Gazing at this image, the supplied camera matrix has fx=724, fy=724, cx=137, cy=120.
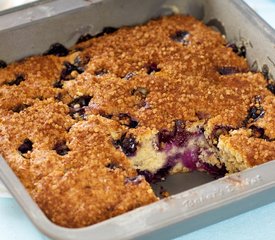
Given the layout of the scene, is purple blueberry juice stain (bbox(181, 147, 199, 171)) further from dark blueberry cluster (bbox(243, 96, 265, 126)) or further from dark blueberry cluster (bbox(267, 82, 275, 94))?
dark blueberry cluster (bbox(267, 82, 275, 94))

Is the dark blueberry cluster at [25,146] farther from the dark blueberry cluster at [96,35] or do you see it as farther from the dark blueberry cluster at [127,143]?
the dark blueberry cluster at [96,35]

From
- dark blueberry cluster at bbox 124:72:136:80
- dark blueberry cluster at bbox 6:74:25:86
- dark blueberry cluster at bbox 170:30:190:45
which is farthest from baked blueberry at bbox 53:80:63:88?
dark blueberry cluster at bbox 170:30:190:45

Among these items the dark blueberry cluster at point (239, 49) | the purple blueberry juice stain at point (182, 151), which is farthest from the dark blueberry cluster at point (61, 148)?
the dark blueberry cluster at point (239, 49)

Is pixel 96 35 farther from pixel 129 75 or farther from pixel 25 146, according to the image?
pixel 25 146

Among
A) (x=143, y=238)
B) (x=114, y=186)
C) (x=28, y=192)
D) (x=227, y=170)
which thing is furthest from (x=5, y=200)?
(x=227, y=170)

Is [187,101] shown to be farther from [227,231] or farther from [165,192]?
[227,231]
